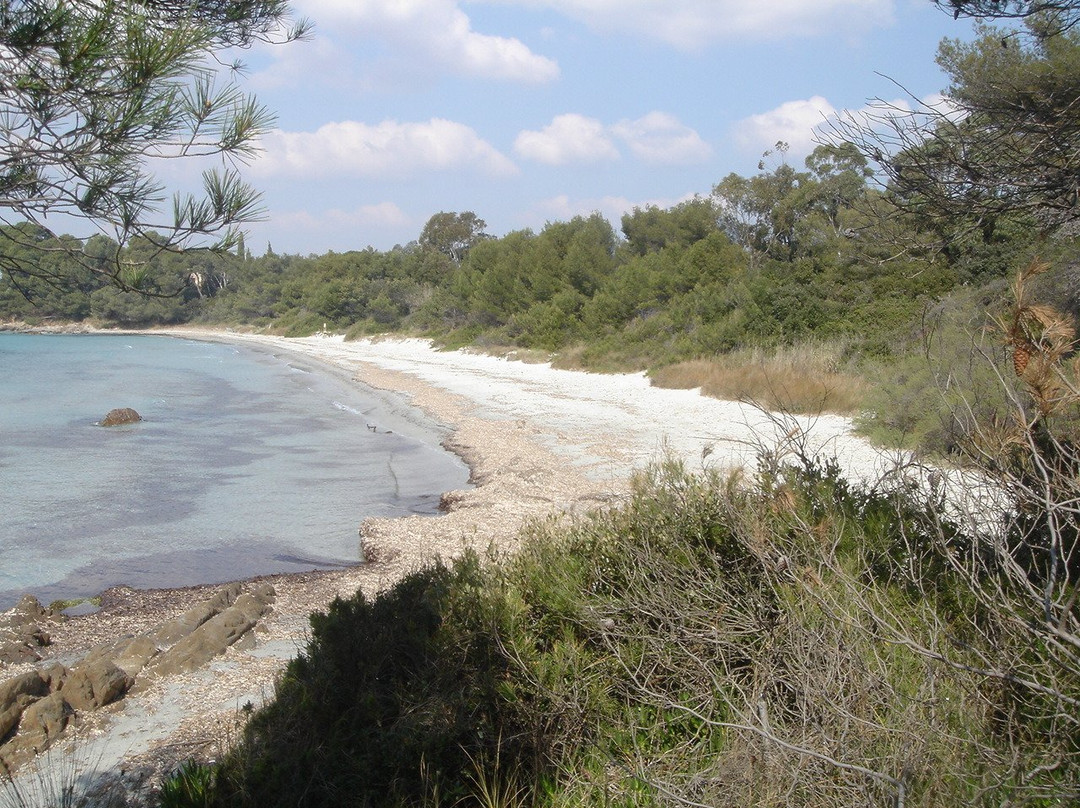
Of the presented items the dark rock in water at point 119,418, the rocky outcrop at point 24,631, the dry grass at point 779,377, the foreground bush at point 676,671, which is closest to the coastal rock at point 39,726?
the rocky outcrop at point 24,631

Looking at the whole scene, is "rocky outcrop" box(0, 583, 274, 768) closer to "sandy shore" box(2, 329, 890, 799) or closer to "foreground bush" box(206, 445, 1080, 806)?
"sandy shore" box(2, 329, 890, 799)

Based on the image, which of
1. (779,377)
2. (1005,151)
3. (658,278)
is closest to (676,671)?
(1005,151)

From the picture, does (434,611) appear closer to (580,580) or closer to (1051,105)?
(580,580)

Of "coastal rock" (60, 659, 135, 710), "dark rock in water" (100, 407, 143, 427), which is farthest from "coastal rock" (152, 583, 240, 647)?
"dark rock in water" (100, 407, 143, 427)

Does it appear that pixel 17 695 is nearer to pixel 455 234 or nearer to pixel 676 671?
pixel 676 671

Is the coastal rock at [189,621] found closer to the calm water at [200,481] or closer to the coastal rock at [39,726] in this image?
the coastal rock at [39,726]

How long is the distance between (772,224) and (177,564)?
2532cm

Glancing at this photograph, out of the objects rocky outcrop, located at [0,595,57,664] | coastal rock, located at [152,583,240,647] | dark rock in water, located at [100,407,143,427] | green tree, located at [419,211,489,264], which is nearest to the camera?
rocky outcrop, located at [0,595,57,664]

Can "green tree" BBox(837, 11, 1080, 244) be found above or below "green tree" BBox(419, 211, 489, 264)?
below

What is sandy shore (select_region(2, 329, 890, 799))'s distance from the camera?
18.4 ft

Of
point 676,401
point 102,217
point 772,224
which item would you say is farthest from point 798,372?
point 102,217

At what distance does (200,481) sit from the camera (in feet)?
53.8

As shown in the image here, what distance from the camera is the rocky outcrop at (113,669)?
5484 millimetres

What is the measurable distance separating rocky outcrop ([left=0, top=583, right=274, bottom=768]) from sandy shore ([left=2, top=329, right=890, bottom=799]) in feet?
0.51
